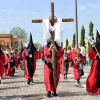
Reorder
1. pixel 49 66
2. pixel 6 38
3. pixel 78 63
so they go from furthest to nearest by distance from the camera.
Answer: pixel 6 38 → pixel 78 63 → pixel 49 66

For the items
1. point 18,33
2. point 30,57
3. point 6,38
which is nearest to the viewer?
point 30,57

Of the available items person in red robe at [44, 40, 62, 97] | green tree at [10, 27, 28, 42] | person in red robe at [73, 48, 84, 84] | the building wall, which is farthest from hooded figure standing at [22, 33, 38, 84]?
green tree at [10, 27, 28, 42]

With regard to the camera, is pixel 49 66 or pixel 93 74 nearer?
pixel 49 66

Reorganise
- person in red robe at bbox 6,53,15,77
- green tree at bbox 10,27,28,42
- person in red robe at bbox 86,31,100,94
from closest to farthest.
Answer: person in red robe at bbox 86,31,100,94
person in red robe at bbox 6,53,15,77
green tree at bbox 10,27,28,42

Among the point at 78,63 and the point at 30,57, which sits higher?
the point at 30,57

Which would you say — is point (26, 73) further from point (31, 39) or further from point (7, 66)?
point (7, 66)

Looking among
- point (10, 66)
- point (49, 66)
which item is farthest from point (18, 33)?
point (49, 66)

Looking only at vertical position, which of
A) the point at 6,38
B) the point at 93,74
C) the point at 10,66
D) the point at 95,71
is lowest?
the point at 10,66

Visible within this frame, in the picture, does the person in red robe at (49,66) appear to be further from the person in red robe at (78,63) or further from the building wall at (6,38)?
the building wall at (6,38)

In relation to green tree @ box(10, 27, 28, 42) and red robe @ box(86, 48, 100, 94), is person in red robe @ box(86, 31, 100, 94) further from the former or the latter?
green tree @ box(10, 27, 28, 42)

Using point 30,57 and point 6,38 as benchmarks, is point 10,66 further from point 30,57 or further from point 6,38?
point 6,38

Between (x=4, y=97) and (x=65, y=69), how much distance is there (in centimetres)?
638

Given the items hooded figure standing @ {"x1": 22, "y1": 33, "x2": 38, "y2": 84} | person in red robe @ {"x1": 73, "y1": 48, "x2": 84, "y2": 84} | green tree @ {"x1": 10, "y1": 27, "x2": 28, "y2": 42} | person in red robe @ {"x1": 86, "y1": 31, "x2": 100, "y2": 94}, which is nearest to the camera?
person in red robe @ {"x1": 86, "y1": 31, "x2": 100, "y2": 94}

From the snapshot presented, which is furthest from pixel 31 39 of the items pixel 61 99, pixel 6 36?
pixel 6 36
